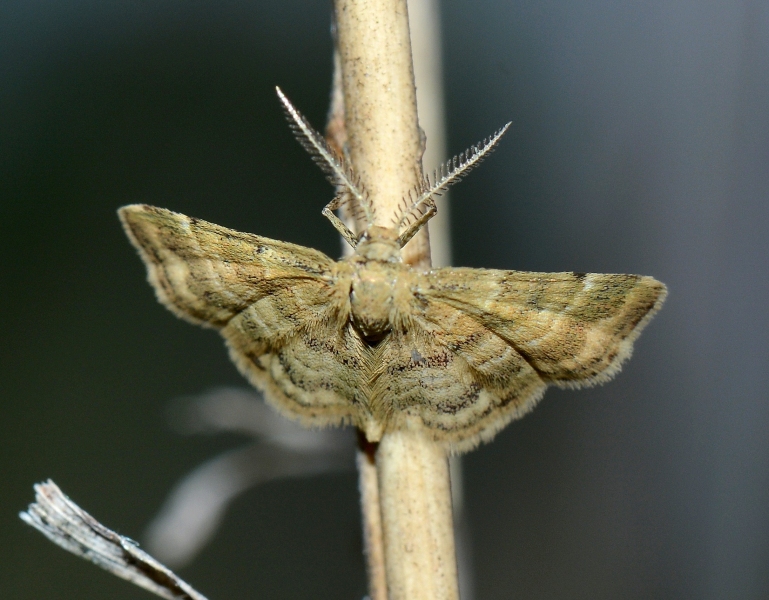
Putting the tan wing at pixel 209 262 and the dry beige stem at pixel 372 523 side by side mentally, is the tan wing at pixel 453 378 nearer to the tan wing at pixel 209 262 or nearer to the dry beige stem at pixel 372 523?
the dry beige stem at pixel 372 523

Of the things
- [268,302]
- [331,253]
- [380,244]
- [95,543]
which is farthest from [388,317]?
[331,253]

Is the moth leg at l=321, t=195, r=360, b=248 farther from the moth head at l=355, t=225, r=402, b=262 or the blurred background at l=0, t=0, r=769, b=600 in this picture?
the blurred background at l=0, t=0, r=769, b=600

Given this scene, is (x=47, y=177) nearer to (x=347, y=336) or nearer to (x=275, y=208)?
(x=275, y=208)

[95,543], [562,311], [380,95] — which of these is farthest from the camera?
[562,311]

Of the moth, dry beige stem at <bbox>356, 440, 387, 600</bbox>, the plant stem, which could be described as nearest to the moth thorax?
the moth

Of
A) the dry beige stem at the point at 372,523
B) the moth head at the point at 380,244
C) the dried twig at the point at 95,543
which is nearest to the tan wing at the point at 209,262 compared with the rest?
the moth head at the point at 380,244

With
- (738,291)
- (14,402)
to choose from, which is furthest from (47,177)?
(738,291)

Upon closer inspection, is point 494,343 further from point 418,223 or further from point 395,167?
point 395,167
